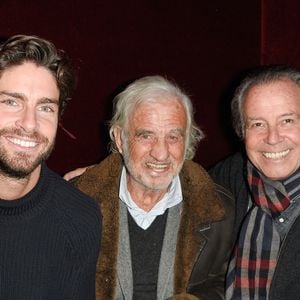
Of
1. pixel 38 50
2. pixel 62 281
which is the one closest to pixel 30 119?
pixel 38 50

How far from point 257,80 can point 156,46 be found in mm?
1197

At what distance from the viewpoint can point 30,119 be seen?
1651mm

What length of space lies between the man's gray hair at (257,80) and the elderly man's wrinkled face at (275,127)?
0.08 feet

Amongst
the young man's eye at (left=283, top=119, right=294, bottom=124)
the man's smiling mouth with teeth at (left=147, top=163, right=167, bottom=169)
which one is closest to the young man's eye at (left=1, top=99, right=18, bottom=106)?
the man's smiling mouth with teeth at (left=147, top=163, right=167, bottom=169)

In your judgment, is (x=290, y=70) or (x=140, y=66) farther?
(x=140, y=66)

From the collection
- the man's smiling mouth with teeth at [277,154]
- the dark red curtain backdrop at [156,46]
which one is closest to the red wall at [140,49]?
the dark red curtain backdrop at [156,46]

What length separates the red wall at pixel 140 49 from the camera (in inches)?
102

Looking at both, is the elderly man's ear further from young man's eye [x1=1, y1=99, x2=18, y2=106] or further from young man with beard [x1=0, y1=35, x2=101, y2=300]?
young man's eye [x1=1, y1=99, x2=18, y2=106]

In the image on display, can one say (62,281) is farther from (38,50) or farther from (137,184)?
(38,50)

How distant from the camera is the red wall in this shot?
102 inches

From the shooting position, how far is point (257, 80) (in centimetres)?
199

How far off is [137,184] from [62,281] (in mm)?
559

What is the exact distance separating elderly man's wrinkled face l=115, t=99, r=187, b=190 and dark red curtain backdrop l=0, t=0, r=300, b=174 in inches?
30.2

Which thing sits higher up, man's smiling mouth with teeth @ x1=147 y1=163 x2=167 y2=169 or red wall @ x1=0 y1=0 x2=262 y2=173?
red wall @ x1=0 y1=0 x2=262 y2=173
